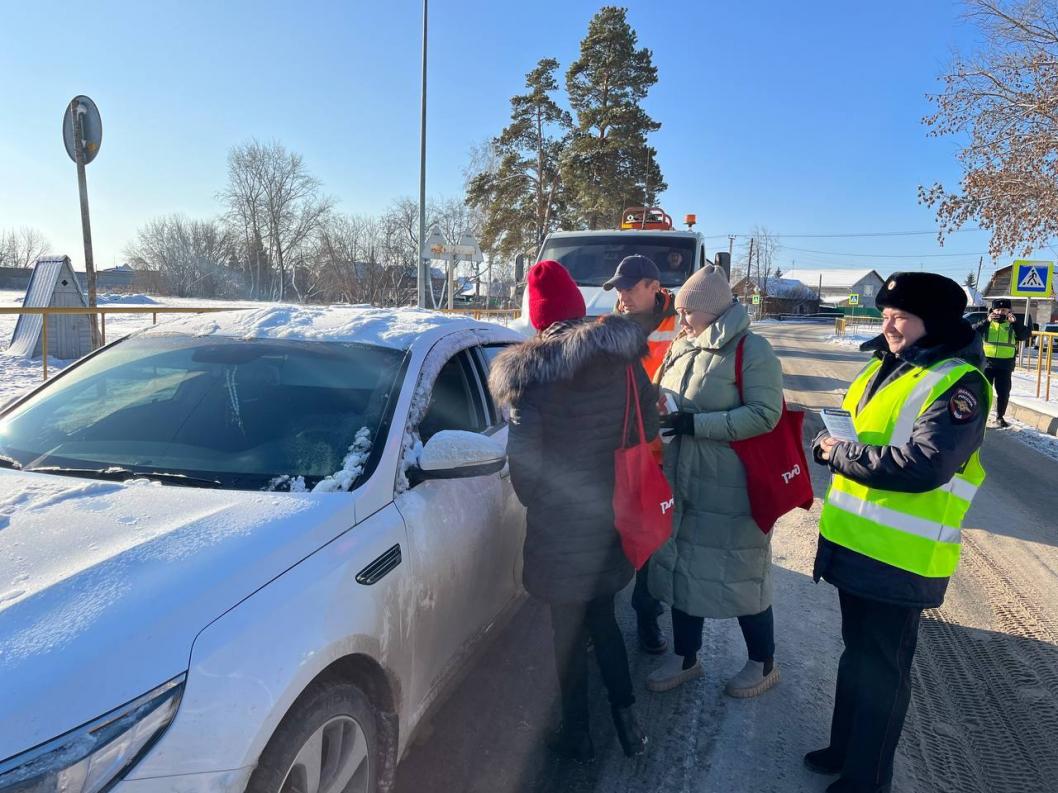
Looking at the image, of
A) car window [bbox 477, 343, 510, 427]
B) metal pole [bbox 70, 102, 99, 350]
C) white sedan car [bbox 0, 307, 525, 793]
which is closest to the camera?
white sedan car [bbox 0, 307, 525, 793]

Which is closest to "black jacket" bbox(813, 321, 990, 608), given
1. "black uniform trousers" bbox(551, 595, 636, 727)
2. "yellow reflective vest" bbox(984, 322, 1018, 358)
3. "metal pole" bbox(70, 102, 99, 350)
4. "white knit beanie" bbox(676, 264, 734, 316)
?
"white knit beanie" bbox(676, 264, 734, 316)

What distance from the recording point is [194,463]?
7.20ft

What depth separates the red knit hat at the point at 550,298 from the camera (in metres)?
2.36

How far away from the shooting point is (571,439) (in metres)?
2.28

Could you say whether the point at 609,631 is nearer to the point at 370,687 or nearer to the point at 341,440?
the point at 370,687

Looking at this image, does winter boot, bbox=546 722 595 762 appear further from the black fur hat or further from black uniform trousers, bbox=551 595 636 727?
the black fur hat

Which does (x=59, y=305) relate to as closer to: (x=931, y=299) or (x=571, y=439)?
(x=571, y=439)

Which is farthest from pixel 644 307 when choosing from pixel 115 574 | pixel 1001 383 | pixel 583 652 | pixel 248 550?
pixel 1001 383

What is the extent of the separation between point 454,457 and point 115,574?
100cm

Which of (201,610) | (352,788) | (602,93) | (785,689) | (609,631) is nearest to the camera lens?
(201,610)

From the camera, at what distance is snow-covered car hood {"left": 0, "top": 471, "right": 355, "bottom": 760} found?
1.24 m

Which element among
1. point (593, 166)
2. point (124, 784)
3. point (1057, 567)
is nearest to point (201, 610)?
point (124, 784)

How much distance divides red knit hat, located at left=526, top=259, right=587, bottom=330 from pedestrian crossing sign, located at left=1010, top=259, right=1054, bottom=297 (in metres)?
12.7

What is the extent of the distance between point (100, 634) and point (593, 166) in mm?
27551
